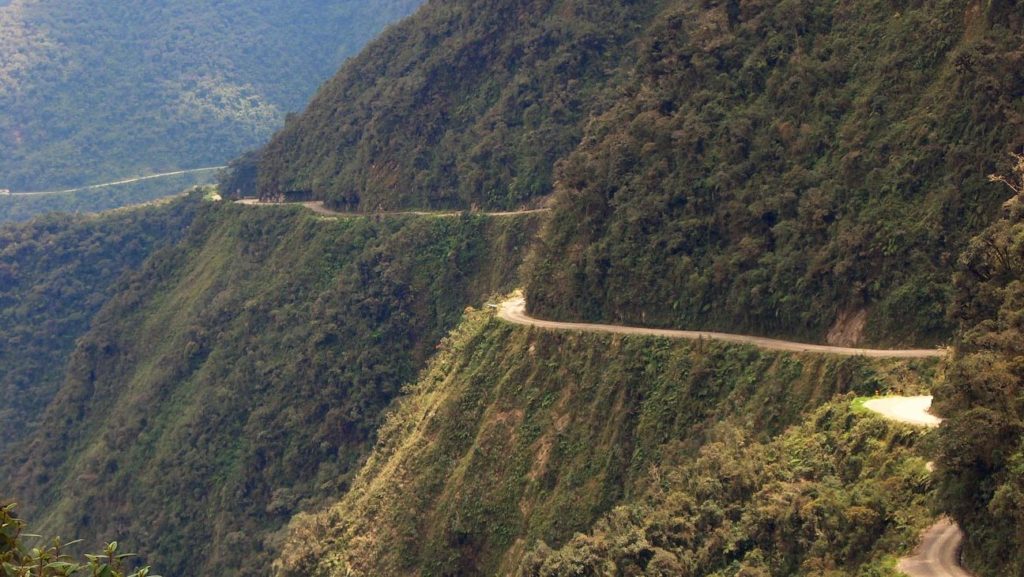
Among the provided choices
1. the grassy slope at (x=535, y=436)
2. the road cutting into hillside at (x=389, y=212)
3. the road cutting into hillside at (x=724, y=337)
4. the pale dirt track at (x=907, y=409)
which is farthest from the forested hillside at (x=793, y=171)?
the road cutting into hillside at (x=389, y=212)

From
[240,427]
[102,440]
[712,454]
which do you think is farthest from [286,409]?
[712,454]

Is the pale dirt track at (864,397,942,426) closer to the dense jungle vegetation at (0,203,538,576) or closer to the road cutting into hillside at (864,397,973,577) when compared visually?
the road cutting into hillside at (864,397,973,577)

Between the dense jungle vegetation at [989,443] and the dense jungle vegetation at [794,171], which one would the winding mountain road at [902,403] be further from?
the dense jungle vegetation at [989,443]

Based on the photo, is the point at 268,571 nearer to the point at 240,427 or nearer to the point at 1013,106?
the point at 240,427

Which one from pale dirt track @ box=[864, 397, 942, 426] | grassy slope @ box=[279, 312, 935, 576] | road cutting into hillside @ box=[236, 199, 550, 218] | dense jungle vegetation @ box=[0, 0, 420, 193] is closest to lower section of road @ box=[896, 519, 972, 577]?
pale dirt track @ box=[864, 397, 942, 426]

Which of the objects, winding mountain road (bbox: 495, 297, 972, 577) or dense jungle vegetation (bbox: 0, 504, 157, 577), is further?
winding mountain road (bbox: 495, 297, 972, 577)

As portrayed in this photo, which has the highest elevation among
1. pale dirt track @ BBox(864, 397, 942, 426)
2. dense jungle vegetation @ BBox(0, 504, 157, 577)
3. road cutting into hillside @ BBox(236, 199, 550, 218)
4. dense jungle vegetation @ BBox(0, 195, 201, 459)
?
dense jungle vegetation @ BBox(0, 504, 157, 577)

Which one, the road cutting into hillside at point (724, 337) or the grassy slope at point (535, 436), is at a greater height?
the road cutting into hillside at point (724, 337)
